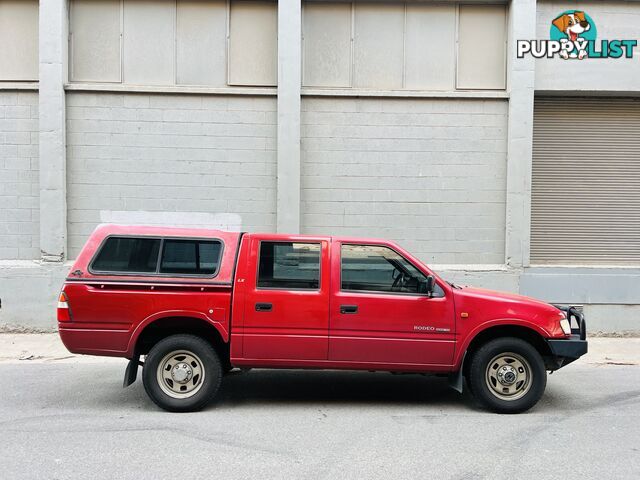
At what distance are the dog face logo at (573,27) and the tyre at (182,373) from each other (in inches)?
344

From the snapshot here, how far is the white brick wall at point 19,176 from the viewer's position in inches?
416

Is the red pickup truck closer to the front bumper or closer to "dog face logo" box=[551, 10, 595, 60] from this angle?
the front bumper

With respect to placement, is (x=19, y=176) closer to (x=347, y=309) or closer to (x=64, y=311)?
(x=64, y=311)

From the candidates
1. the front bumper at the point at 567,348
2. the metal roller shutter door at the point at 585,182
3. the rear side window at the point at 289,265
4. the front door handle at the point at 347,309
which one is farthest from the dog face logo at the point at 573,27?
the front door handle at the point at 347,309

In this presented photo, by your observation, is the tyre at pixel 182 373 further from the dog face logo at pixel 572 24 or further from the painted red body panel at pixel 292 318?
the dog face logo at pixel 572 24

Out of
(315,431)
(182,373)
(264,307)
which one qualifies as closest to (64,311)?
(182,373)

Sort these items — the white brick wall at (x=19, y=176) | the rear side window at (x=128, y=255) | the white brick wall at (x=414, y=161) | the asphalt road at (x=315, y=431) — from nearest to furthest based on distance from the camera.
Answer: the asphalt road at (x=315, y=431) → the rear side window at (x=128, y=255) → the white brick wall at (x=19, y=176) → the white brick wall at (x=414, y=161)

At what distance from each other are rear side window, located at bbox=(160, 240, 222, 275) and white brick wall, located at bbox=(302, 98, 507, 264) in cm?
488

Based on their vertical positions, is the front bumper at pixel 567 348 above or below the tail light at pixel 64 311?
below

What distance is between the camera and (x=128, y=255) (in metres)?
5.98

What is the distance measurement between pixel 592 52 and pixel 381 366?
8018 millimetres

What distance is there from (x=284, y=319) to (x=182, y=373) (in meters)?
1.19

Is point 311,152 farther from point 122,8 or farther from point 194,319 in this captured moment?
point 194,319

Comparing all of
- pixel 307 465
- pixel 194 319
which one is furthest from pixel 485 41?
pixel 307 465
